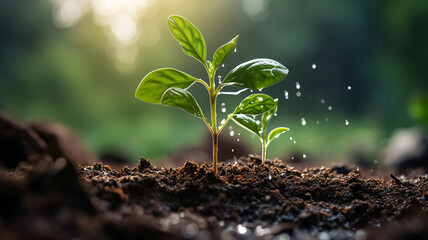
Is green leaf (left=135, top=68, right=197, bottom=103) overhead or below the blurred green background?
below

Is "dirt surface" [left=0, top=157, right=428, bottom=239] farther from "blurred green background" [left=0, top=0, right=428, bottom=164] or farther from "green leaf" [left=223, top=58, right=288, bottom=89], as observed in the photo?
"blurred green background" [left=0, top=0, right=428, bottom=164]

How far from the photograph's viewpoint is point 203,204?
1416 millimetres

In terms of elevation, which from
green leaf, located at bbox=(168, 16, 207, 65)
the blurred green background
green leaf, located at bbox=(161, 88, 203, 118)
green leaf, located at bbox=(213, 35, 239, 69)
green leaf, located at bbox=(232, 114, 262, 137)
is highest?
the blurred green background

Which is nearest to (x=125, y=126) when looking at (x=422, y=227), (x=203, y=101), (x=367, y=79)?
(x=203, y=101)

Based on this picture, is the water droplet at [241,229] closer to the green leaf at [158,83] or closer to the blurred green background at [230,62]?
the green leaf at [158,83]

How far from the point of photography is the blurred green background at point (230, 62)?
30.8 feet

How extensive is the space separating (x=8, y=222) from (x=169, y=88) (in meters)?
0.80

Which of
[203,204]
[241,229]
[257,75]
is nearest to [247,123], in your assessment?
[257,75]

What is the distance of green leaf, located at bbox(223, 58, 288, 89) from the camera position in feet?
5.19

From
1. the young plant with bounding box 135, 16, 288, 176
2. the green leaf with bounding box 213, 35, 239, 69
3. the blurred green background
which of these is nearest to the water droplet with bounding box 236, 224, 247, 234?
the young plant with bounding box 135, 16, 288, 176

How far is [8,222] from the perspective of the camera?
883 mm

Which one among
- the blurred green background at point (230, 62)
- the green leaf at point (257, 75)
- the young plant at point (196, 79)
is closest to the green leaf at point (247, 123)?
the young plant at point (196, 79)

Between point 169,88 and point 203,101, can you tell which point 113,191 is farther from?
point 203,101

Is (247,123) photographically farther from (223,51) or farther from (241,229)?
(241,229)
